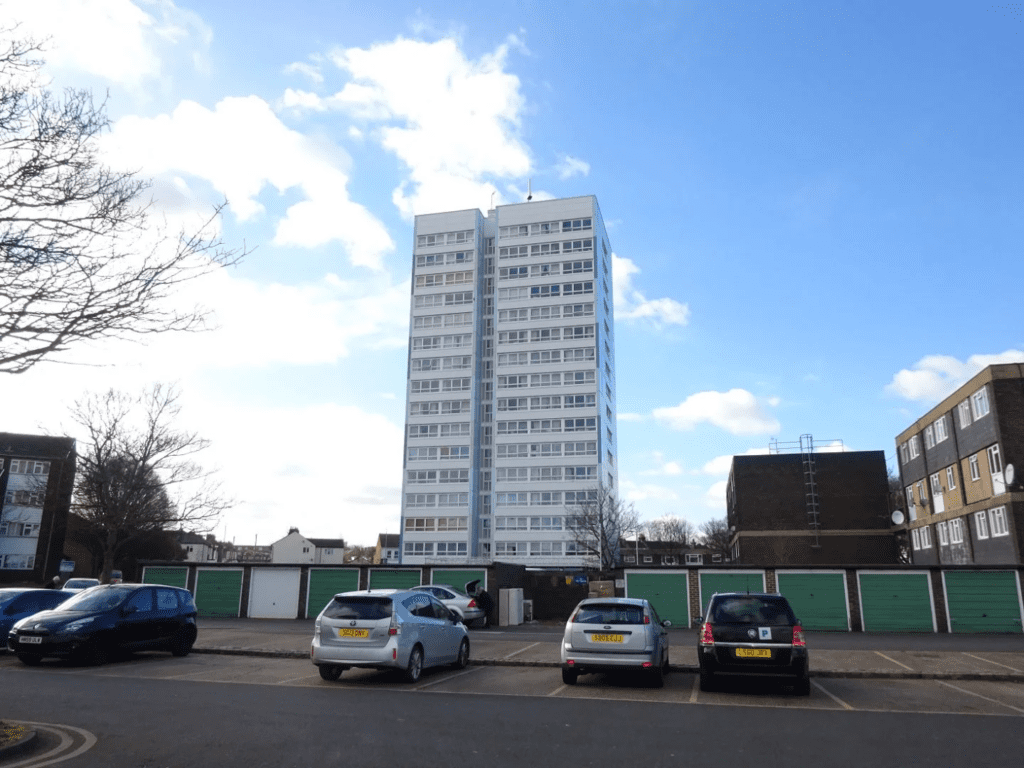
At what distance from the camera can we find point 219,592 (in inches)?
1337

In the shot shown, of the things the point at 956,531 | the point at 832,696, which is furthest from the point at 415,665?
the point at 956,531

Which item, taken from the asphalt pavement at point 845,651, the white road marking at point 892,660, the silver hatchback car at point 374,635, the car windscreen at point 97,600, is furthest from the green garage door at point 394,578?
the silver hatchback car at point 374,635

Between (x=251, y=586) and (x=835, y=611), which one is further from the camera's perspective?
(x=251, y=586)

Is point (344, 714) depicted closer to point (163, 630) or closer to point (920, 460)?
point (163, 630)

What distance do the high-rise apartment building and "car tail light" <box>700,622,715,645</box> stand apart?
64431 millimetres

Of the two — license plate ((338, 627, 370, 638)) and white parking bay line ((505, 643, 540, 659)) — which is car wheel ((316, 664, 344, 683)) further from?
white parking bay line ((505, 643, 540, 659))

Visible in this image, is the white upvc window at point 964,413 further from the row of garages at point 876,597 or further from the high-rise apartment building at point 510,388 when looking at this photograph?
the high-rise apartment building at point 510,388

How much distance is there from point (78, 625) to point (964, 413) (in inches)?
1599

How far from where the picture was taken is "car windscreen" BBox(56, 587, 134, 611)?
15645 millimetres

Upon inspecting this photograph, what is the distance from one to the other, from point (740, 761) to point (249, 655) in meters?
13.8

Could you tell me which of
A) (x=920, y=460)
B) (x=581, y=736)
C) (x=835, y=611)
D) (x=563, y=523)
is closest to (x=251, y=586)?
(x=835, y=611)

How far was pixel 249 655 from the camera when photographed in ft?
59.0

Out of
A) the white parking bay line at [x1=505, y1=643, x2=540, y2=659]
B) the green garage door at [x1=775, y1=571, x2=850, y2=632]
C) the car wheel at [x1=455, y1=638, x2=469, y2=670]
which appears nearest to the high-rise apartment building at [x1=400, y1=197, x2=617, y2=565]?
the green garage door at [x1=775, y1=571, x2=850, y2=632]

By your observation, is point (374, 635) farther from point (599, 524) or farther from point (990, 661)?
point (599, 524)
